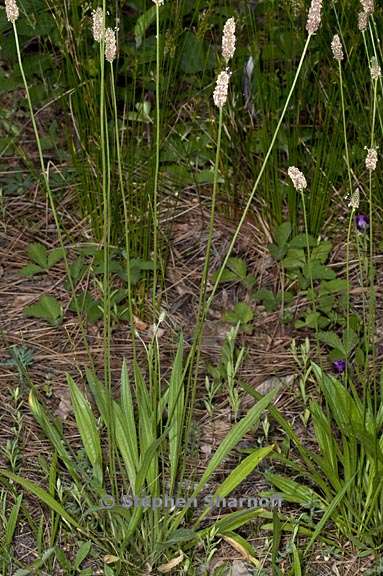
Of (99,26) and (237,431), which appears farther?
(237,431)

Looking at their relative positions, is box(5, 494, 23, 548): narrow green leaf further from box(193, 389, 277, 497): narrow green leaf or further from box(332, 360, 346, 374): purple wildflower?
box(332, 360, 346, 374): purple wildflower

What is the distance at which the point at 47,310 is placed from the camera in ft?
9.14

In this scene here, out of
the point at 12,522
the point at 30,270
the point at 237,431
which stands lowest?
the point at 12,522

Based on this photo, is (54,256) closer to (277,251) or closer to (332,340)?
(277,251)

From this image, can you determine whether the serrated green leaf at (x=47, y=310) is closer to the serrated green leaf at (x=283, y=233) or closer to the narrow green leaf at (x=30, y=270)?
the narrow green leaf at (x=30, y=270)

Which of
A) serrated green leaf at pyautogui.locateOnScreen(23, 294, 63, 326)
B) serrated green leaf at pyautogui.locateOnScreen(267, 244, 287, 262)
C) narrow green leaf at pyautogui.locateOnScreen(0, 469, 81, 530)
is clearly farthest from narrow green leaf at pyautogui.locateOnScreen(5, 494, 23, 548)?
serrated green leaf at pyautogui.locateOnScreen(267, 244, 287, 262)

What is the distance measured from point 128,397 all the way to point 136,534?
0.90ft

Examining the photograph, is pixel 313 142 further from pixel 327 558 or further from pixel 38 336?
pixel 327 558

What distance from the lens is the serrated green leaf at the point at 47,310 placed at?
278 cm

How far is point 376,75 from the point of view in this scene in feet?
6.33

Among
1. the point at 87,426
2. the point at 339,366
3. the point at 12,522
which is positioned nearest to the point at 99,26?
the point at 87,426

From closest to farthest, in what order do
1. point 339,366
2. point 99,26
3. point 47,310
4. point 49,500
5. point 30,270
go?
point 99,26
point 49,500
point 339,366
point 47,310
point 30,270

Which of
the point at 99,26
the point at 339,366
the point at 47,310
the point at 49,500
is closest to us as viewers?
the point at 99,26

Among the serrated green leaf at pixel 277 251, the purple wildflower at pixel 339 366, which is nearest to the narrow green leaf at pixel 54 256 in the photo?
the serrated green leaf at pixel 277 251
